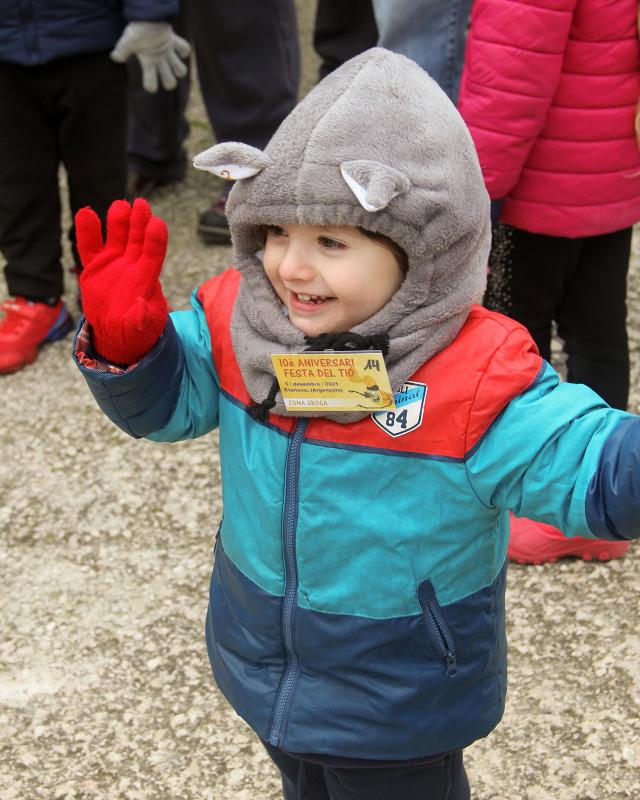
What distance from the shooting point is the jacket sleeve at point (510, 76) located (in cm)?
222

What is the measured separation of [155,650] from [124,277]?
132cm

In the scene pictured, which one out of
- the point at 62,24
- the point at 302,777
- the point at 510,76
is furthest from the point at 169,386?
the point at 62,24

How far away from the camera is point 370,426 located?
1521 mm

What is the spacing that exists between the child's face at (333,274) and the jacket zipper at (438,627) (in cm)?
41

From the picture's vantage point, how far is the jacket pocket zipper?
1553mm

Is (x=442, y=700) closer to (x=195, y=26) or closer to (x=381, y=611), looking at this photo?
(x=381, y=611)

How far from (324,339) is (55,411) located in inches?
85.3

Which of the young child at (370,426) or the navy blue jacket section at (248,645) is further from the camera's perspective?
the navy blue jacket section at (248,645)

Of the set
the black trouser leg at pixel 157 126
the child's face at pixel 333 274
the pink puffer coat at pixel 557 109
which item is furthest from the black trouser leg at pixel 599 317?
the black trouser leg at pixel 157 126

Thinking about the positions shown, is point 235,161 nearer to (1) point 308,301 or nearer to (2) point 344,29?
(1) point 308,301

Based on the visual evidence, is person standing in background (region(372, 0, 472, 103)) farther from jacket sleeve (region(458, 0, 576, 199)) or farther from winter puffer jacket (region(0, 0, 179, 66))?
winter puffer jacket (region(0, 0, 179, 66))

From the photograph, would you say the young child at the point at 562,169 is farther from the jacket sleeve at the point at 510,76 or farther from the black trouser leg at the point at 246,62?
the black trouser leg at the point at 246,62

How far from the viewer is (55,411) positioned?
3.51m

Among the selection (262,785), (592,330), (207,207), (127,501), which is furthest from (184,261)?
(262,785)
